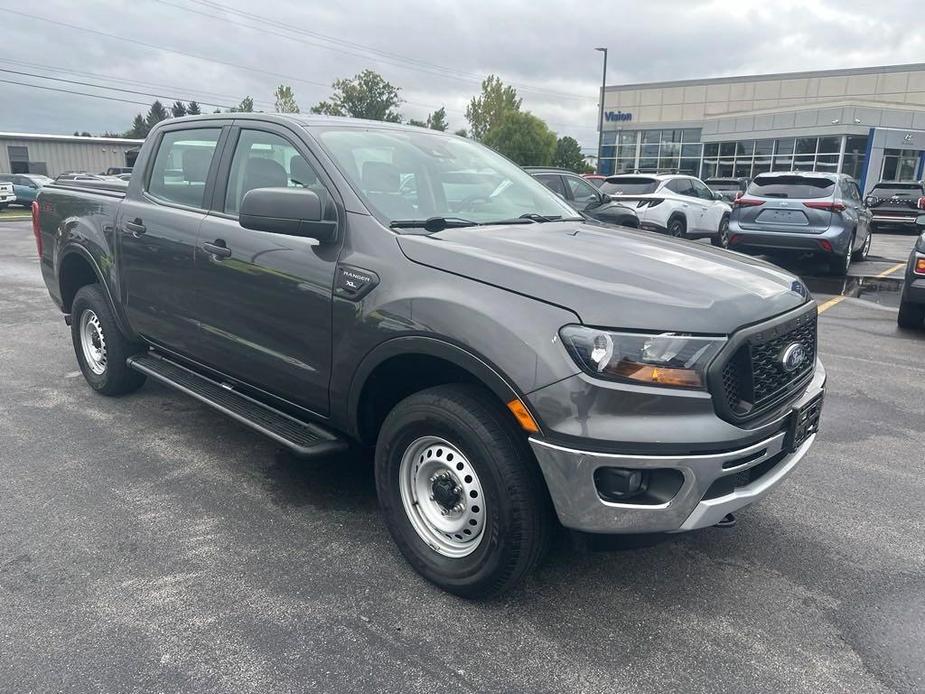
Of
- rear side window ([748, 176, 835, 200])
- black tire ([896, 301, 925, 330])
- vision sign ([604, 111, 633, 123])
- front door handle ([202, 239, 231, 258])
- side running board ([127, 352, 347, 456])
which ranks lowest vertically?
black tire ([896, 301, 925, 330])

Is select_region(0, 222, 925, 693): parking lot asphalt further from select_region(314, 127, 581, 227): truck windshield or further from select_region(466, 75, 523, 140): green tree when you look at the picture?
select_region(466, 75, 523, 140): green tree

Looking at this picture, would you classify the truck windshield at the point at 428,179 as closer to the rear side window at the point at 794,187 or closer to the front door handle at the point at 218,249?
the front door handle at the point at 218,249

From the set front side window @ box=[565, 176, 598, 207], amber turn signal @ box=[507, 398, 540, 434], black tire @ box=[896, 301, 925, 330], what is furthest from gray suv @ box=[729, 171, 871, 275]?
amber turn signal @ box=[507, 398, 540, 434]

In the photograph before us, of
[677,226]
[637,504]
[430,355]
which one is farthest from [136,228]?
[677,226]

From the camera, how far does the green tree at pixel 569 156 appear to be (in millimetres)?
51888

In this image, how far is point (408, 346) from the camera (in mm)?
2873

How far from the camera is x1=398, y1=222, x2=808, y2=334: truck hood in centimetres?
250

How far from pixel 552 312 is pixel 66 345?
6.03 metres

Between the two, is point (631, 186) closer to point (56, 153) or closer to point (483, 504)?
point (483, 504)

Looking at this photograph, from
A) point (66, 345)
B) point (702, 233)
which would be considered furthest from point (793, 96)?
point (66, 345)

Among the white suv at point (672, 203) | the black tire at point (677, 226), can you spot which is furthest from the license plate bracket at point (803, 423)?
the black tire at point (677, 226)

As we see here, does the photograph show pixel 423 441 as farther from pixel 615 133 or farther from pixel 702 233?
pixel 615 133

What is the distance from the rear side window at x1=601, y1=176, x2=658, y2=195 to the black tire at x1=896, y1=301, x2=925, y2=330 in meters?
7.17

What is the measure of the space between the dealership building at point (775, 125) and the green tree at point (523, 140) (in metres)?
4.89
